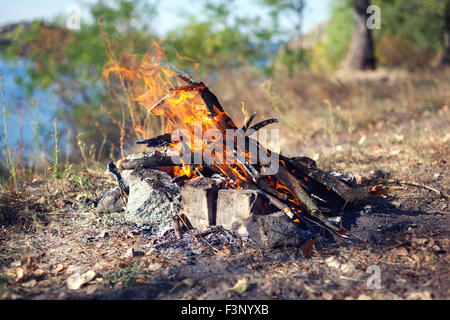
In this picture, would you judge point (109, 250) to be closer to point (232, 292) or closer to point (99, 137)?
point (232, 292)

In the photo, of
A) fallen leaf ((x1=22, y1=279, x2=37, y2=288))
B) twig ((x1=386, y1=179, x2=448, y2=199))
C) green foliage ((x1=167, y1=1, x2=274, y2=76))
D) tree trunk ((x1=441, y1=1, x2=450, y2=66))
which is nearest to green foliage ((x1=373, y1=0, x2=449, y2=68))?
tree trunk ((x1=441, y1=1, x2=450, y2=66))

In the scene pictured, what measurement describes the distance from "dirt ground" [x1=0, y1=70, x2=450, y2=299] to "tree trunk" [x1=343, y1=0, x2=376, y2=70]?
9213 millimetres

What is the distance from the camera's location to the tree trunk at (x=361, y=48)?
11.5 meters

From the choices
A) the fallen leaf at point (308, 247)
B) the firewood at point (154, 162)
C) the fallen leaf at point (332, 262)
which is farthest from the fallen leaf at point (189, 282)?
the firewood at point (154, 162)

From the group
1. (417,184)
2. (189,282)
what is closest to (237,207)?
(189,282)

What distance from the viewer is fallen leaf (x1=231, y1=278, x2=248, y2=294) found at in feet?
7.47

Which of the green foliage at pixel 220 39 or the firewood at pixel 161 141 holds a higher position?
the green foliage at pixel 220 39

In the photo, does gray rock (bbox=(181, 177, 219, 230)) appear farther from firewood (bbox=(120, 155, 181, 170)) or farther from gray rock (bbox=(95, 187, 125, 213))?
gray rock (bbox=(95, 187, 125, 213))

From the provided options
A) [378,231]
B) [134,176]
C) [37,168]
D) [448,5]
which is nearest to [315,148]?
[378,231]

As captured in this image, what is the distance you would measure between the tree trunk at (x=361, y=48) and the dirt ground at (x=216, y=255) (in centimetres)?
921

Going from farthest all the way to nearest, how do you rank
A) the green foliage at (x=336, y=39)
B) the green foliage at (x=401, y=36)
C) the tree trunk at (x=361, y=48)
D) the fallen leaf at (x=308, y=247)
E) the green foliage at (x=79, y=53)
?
the green foliage at (x=336, y=39), the green foliage at (x=401, y=36), the tree trunk at (x=361, y=48), the green foliage at (x=79, y=53), the fallen leaf at (x=308, y=247)

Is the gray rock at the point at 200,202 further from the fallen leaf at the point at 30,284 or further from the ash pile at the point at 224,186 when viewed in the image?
the fallen leaf at the point at 30,284

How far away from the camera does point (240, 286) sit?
7.56 ft

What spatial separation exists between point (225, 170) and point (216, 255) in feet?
2.77
